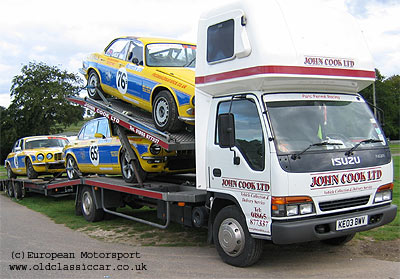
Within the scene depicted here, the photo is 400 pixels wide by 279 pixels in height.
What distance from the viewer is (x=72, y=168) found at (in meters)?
11.3

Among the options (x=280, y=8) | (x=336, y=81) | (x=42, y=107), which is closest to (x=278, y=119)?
(x=336, y=81)

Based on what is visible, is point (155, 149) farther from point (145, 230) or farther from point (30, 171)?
point (30, 171)

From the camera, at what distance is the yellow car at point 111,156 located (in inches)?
314

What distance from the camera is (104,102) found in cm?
906

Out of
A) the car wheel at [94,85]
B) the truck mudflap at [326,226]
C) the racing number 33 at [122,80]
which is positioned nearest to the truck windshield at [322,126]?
the truck mudflap at [326,226]

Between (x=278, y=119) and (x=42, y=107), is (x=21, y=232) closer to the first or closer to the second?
(x=278, y=119)

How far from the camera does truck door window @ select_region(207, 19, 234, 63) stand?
5754mm

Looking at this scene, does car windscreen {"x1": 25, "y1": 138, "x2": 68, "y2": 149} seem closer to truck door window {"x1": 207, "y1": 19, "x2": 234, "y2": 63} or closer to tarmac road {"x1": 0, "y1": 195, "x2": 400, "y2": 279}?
tarmac road {"x1": 0, "y1": 195, "x2": 400, "y2": 279}

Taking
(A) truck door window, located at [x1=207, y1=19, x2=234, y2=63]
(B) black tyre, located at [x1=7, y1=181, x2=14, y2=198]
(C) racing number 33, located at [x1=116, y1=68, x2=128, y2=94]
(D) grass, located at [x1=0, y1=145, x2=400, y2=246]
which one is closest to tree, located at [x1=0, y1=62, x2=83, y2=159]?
(B) black tyre, located at [x1=7, y1=181, x2=14, y2=198]

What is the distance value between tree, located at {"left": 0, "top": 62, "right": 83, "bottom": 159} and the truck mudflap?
122 ft

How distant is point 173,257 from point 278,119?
2790 mm

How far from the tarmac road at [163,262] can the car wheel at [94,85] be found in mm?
3128

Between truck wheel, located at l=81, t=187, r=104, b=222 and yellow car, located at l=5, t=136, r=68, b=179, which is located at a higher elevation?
yellow car, located at l=5, t=136, r=68, b=179

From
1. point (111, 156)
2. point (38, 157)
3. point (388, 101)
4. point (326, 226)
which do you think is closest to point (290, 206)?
point (326, 226)
